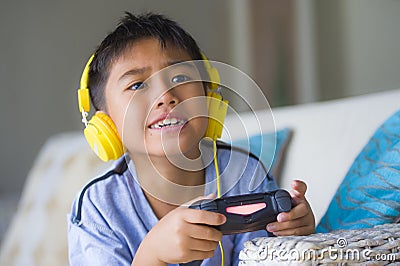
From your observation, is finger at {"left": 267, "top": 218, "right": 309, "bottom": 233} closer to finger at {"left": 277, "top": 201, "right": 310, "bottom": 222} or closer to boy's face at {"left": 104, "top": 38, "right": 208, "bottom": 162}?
finger at {"left": 277, "top": 201, "right": 310, "bottom": 222}

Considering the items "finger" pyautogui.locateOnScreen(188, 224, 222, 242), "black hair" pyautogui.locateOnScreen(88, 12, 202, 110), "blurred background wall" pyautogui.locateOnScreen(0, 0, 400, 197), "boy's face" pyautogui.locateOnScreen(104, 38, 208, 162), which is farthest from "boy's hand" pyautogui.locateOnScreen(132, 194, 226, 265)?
"blurred background wall" pyautogui.locateOnScreen(0, 0, 400, 197)

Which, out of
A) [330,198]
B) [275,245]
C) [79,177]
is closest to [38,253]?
[79,177]

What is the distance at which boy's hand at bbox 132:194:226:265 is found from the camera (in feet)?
2.38

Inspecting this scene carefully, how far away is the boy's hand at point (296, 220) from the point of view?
77 centimetres

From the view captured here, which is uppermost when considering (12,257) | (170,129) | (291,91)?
(170,129)

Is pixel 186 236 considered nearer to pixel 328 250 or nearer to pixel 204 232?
pixel 204 232

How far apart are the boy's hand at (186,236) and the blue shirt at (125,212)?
0.18 metres

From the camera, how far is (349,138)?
1.27 m

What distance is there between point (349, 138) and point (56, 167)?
1.07m

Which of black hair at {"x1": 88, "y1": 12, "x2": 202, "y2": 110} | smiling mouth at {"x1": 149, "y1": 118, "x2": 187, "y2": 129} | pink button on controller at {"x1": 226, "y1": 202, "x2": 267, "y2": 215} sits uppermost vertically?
black hair at {"x1": 88, "y1": 12, "x2": 202, "y2": 110}

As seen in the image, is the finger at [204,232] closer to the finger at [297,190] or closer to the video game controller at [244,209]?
the video game controller at [244,209]

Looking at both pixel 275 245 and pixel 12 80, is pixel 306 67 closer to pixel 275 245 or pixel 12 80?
pixel 12 80

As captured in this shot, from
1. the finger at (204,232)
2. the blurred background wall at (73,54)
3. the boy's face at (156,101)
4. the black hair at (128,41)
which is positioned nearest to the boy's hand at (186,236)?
the finger at (204,232)

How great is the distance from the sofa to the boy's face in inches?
4.1
